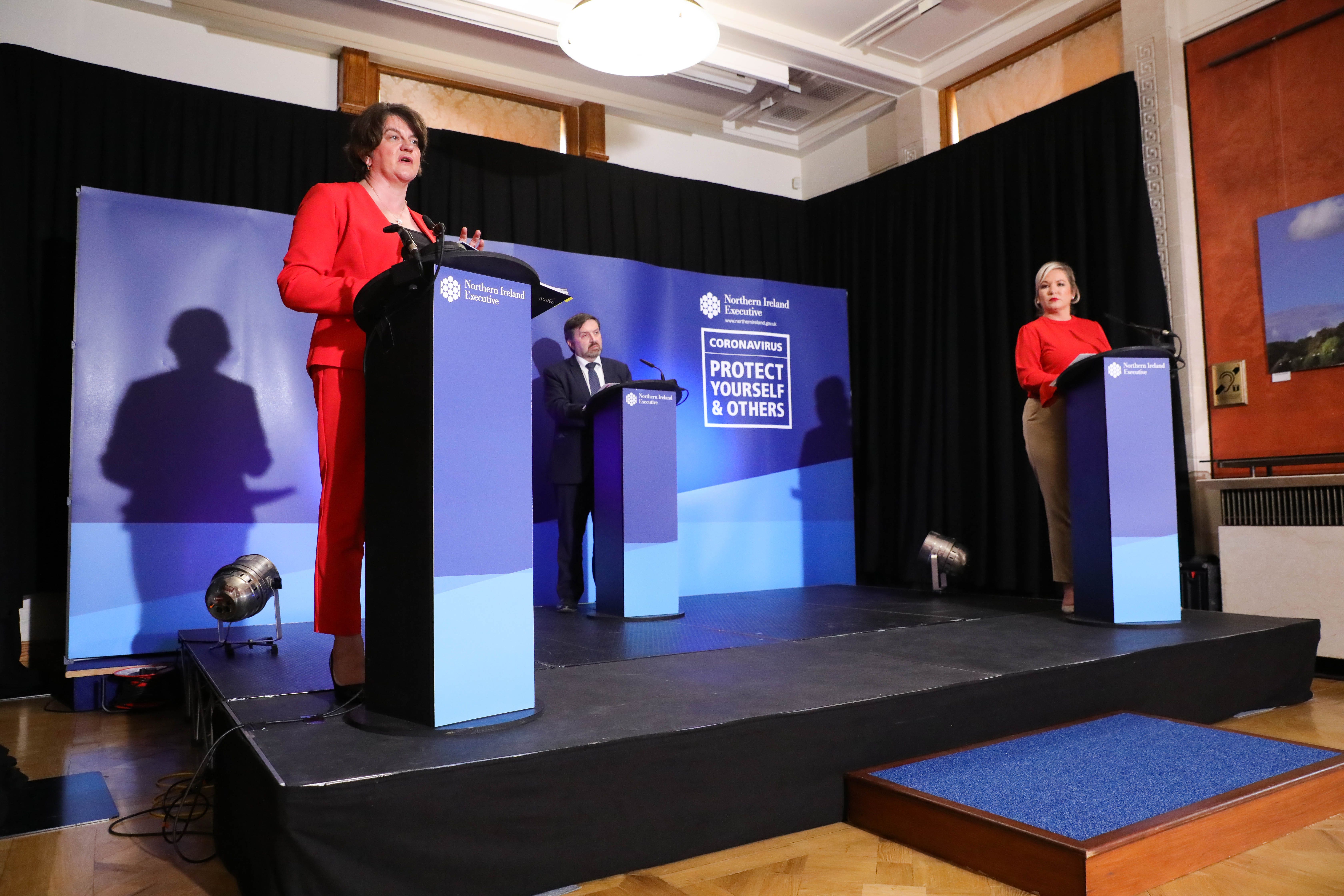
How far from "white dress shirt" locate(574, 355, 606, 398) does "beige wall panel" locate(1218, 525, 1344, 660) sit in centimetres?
287

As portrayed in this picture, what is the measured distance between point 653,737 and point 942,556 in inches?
129

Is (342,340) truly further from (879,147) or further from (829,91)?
(879,147)

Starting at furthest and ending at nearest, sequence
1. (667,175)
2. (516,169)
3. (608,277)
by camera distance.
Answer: (667,175) < (516,169) < (608,277)

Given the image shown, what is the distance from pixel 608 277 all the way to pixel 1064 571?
277cm

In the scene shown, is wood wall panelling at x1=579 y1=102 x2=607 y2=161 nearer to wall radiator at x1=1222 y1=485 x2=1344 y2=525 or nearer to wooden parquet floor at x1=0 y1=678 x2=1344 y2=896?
wall radiator at x1=1222 y1=485 x2=1344 y2=525

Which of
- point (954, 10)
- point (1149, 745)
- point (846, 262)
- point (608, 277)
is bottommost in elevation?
point (1149, 745)

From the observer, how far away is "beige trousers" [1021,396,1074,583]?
350 centimetres

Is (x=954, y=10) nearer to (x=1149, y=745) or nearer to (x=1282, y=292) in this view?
(x=1282, y=292)

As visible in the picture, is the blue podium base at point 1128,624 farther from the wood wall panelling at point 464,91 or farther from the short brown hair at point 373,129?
the wood wall panelling at point 464,91

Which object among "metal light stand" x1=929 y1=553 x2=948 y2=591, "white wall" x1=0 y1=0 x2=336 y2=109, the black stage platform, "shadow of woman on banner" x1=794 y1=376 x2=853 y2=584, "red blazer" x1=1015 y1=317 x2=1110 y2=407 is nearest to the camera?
the black stage platform

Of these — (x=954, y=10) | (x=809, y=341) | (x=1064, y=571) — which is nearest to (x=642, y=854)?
(x=1064, y=571)

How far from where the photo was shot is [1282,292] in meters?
4.08

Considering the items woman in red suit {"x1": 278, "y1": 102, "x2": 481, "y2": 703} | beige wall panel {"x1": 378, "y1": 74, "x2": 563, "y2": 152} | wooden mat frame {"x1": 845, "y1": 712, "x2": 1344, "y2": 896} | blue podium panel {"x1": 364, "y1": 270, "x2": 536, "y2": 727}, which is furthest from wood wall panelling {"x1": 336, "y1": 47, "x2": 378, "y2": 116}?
wooden mat frame {"x1": 845, "y1": 712, "x2": 1344, "y2": 896}

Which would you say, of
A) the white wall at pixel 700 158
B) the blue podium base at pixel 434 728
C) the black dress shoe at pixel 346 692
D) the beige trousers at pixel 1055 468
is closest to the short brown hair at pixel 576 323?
the beige trousers at pixel 1055 468
